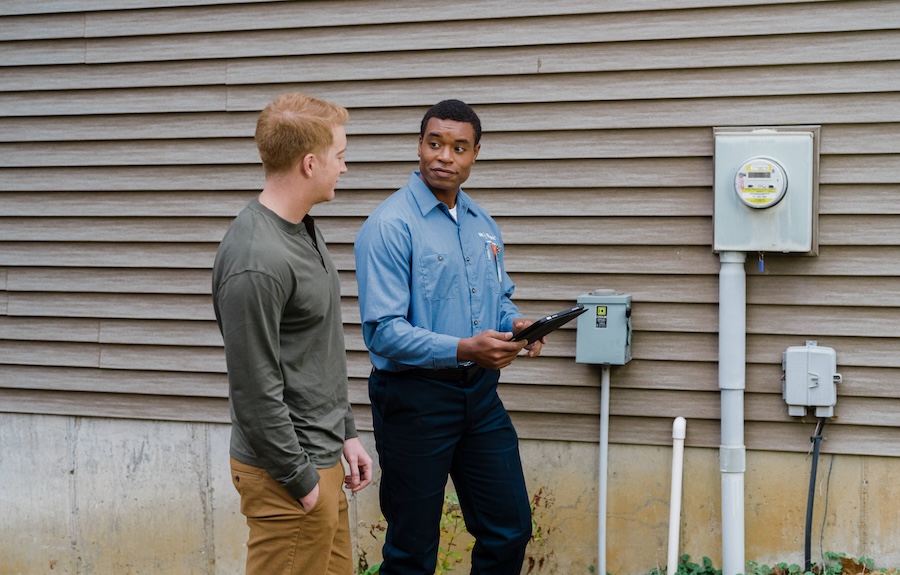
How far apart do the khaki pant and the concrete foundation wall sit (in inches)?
71.7

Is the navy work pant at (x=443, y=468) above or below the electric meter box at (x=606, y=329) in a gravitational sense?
below

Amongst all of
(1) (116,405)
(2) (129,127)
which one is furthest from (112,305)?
(2) (129,127)

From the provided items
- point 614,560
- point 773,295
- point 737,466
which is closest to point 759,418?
point 737,466

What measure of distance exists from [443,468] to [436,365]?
1.36ft

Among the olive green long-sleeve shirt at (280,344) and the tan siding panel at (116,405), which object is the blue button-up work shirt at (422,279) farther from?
the tan siding panel at (116,405)

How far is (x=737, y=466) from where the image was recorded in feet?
13.3

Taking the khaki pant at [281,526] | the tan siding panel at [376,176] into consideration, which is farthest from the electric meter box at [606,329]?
the khaki pant at [281,526]

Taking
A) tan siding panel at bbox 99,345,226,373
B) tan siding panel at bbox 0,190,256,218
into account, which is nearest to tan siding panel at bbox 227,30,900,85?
tan siding panel at bbox 0,190,256,218

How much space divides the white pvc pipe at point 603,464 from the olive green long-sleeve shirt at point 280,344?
1.62 m

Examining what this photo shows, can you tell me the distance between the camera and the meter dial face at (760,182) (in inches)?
153

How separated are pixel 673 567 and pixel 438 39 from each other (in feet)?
8.08

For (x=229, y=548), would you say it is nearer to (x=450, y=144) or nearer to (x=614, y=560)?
(x=614, y=560)

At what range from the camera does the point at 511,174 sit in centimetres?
432

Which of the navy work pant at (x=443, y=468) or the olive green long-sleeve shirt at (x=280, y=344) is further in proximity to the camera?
the navy work pant at (x=443, y=468)
